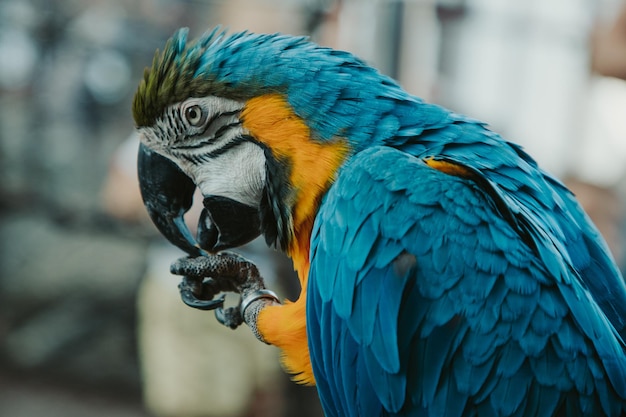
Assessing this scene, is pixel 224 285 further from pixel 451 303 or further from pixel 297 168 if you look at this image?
pixel 451 303

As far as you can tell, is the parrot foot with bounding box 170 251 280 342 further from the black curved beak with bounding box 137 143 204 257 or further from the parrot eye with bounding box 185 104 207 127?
the parrot eye with bounding box 185 104 207 127

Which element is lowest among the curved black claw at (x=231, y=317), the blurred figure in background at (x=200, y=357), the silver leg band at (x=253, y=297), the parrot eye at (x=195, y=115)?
the blurred figure in background at (x=200, y=357)

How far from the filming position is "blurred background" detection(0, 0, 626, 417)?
3990mm

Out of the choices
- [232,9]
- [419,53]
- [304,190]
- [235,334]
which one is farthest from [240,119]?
[232,9]

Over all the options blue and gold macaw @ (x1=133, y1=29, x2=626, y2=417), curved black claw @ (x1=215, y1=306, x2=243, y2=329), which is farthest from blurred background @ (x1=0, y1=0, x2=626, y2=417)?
blue and gold macaw @ (x1=133, y1=29, x2=626, y2=417)

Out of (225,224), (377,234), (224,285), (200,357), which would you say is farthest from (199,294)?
Answer: (200,357)

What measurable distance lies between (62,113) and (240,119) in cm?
440

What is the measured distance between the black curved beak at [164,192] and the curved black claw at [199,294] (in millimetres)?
82

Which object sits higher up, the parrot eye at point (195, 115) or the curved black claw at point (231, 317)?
the parrot eye at point (195, 115)

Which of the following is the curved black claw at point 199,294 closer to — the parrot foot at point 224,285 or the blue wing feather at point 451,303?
the parrot foot at point 224,285

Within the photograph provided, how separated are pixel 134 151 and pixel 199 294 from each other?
7.97ft

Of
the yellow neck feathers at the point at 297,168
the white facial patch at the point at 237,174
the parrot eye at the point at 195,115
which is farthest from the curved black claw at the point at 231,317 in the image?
the parrot eye at the point at 195,115

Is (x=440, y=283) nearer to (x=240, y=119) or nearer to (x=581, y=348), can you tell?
(x=581, y=348)

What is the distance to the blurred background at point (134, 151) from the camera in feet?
13.1
